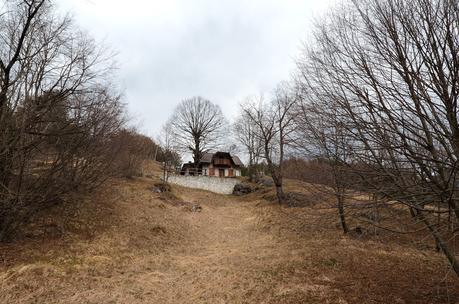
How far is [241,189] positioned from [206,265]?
20.6 m

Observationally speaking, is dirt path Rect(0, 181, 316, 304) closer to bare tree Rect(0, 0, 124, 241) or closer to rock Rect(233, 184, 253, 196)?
bare tree Rect(0, 0, 124, 241)

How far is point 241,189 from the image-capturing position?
27828mm

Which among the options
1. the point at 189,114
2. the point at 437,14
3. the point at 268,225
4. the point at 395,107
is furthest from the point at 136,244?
the point at 189,114

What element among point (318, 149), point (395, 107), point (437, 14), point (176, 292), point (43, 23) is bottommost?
point (176, 292)

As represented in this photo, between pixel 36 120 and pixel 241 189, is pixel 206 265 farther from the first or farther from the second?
pixel 241 189

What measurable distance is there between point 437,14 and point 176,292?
6521mm

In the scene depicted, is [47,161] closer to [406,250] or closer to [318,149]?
[318,149]

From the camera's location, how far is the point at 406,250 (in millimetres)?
8523

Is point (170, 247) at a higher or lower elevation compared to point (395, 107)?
lower

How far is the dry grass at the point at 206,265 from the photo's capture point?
5184mm

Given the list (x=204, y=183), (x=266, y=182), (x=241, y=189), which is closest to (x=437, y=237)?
(x=266, y=182)

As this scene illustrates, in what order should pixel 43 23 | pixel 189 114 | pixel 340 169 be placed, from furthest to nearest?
pixel 189 114 < pixel 43 23 < pixel 340 169

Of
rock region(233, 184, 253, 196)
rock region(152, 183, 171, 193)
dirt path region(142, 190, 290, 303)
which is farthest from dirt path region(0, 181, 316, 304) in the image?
rock region(233, 184, 253, 196)

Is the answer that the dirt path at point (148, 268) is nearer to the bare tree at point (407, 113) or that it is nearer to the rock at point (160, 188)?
the bare tree at point (407, 113)
